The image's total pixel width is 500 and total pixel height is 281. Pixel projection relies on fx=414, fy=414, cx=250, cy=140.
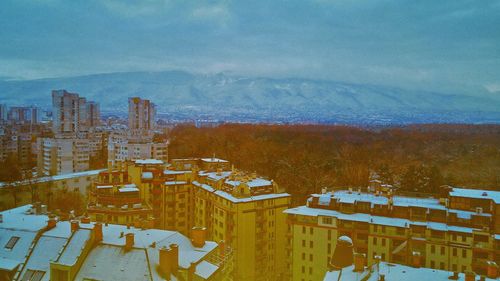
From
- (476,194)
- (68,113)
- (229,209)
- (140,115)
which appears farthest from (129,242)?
(140,115)

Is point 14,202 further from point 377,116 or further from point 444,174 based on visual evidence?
point 377,116

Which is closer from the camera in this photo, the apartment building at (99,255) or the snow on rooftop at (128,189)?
the apartment building at (99,255)

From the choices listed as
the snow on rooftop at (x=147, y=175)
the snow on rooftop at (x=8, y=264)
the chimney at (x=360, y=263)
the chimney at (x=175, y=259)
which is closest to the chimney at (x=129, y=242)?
the chimney at (x=175, y=259)

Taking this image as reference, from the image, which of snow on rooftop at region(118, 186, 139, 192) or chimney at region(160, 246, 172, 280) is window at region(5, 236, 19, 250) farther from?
snow on rooftop at region(118, 186, 139, 192)

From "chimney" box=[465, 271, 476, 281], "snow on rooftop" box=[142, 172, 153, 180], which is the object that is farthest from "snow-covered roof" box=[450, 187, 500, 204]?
"snow on rooftop" box=[142, 172, 153, 180]

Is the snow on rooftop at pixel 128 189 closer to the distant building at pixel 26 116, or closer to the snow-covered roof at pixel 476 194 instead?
the snow-covered roof at pixel 476 194

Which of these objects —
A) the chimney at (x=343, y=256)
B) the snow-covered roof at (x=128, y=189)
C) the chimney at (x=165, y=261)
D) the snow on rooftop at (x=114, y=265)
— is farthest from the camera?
the snow-covered roof at (x=128, y=189)

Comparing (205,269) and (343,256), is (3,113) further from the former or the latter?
(343,256)

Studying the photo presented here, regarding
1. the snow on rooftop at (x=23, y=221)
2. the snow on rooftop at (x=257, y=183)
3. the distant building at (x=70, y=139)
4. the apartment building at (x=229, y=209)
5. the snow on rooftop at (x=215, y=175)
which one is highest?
the distant building at (x=70, y=139)

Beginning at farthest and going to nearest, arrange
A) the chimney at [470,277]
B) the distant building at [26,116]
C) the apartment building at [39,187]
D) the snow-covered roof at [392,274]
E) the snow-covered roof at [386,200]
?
1. the distant building at [26,116]
2. the apartment building at [39,187]
3. the snow-covered roof at [386,200]
4. the snow-covered roof at [392,274]
5. the chimney at [470,277]
